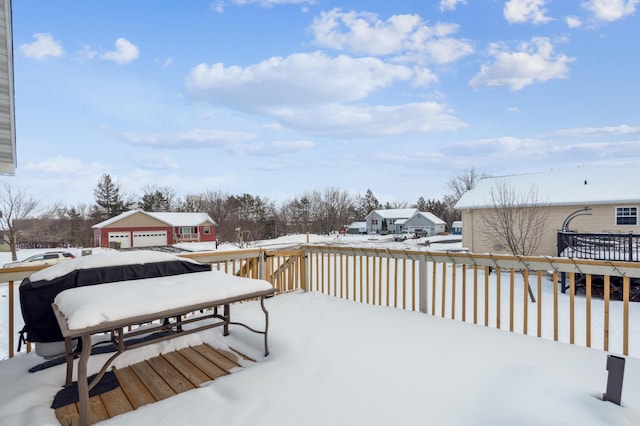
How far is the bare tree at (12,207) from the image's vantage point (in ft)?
65.2

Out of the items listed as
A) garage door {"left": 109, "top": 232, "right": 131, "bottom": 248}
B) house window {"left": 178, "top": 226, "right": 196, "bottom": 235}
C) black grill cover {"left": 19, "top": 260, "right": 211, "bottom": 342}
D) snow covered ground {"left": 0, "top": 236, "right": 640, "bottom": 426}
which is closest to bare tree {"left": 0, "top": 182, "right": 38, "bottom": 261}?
garage door {"left": 109, "top": 232, "right": 131, "bottom": 248}

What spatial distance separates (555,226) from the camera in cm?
1372

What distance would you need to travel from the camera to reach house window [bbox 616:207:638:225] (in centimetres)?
1263

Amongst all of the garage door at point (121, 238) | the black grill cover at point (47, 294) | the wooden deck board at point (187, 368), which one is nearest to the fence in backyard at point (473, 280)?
the black grill cover at point (47, 294)

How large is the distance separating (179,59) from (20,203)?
62.8 feet

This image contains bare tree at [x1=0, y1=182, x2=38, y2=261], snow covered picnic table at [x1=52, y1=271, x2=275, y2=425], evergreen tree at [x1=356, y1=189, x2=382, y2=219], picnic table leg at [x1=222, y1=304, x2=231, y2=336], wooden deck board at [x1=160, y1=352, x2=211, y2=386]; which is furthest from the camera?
evergreen tree at [x1=356, y1=189, x2=382, y2=219]

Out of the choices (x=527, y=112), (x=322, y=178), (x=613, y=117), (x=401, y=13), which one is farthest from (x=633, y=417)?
(x=322, y=178)

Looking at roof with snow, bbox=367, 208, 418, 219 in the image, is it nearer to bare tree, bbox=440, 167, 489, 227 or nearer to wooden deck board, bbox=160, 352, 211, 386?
bare tree, bbox=440, 167, 489, 227

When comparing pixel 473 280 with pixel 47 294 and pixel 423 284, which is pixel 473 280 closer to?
pixel 423 284

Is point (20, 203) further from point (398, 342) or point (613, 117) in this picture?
point (613, 117)

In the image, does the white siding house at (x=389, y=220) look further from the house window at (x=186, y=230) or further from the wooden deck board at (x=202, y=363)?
the wooden deck board at (x=202, y=363)

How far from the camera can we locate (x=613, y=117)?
46.2ft

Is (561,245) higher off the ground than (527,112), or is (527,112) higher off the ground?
(527,112)

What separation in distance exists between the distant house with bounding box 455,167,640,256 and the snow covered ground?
13.1m
